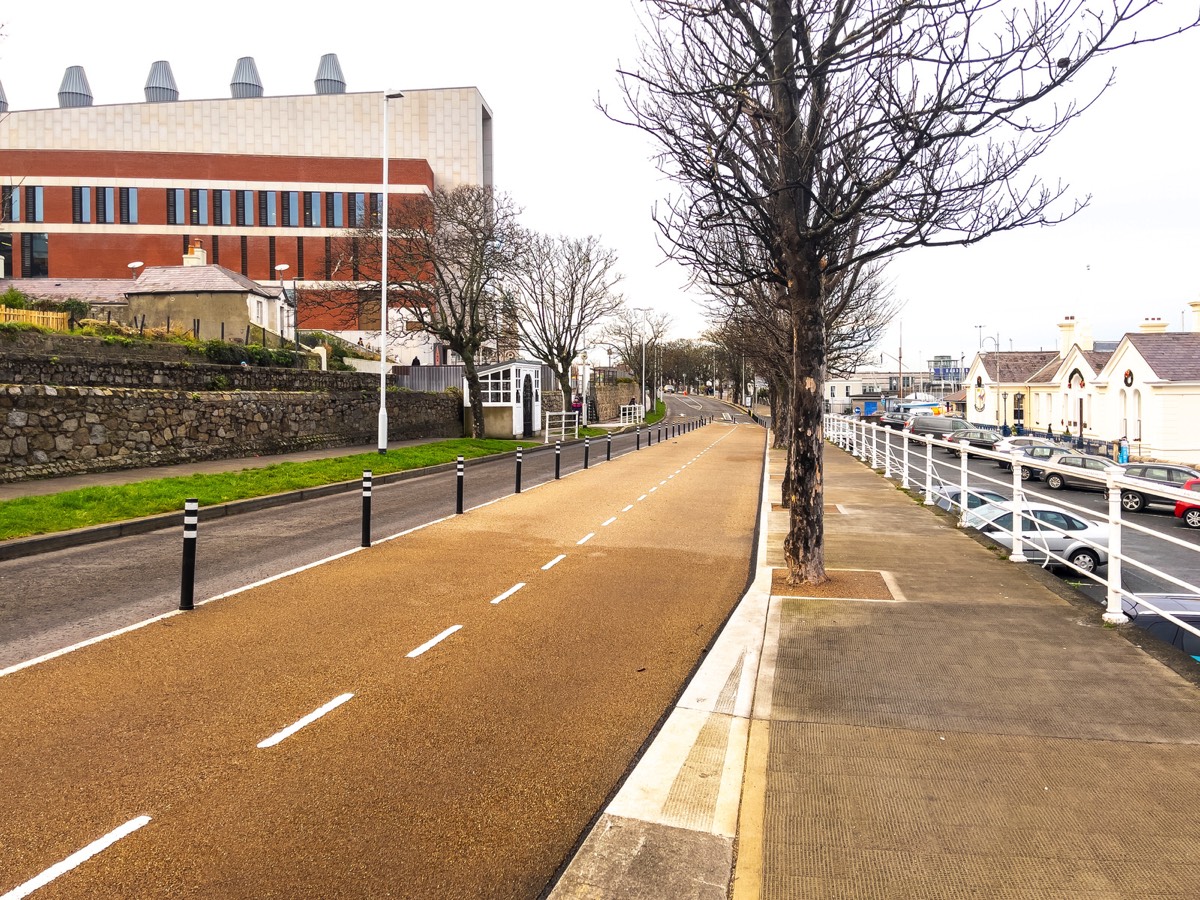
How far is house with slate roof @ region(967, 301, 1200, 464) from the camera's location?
147ft

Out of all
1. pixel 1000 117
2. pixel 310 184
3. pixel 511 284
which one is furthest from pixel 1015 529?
pixel 310 184

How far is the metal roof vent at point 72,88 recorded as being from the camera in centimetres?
8425

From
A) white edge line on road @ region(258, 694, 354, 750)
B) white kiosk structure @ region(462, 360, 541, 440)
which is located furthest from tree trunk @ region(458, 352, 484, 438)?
white edge line on road @ region(258, 694, 354, 750)

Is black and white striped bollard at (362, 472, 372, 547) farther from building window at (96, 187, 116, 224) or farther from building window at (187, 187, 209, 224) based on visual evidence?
building window at (96, 187, 116, 224)

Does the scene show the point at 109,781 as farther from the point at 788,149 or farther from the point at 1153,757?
the point at 788,149

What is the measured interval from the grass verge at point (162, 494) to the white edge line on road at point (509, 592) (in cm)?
601

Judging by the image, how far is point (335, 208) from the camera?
66000 mm

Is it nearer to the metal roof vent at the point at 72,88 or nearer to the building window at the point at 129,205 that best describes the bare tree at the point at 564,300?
the building window at the point at 129,205

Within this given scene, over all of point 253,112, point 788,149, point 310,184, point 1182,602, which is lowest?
point 1182,602

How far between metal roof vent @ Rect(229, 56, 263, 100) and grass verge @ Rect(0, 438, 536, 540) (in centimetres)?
7199

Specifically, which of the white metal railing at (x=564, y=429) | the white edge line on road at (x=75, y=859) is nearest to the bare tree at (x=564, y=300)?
the white metal railing at (x=564, y=429)

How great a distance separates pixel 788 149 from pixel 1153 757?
6.65 m

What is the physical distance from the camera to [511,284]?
175ft

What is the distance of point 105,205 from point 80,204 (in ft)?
5.76
